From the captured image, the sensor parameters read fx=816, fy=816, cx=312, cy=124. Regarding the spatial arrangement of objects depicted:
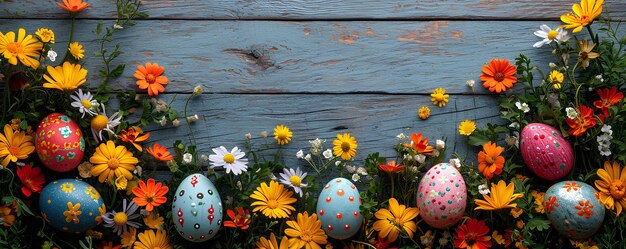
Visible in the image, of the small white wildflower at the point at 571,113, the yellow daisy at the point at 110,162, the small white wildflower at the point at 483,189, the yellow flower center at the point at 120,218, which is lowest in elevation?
the yellow flower center at the point at 120,218

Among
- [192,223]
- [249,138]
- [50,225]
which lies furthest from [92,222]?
[249,138]

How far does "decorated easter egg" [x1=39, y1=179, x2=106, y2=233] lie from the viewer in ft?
5.36

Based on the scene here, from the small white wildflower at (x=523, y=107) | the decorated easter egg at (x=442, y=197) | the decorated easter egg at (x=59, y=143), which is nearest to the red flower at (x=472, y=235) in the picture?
the decorated easter egg at (x=442, y=197)

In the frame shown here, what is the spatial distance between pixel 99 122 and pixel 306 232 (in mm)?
485

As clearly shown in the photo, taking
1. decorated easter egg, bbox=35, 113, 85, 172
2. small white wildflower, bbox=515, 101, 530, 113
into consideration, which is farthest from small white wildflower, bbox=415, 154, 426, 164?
decorated easter egg, bbox=35, 113, 85, 172

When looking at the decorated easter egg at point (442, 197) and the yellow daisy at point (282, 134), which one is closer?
the decorated easter egg at point (442, 197)

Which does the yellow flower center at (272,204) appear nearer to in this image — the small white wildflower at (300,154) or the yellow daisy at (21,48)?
the small white wildflower at (300,154)

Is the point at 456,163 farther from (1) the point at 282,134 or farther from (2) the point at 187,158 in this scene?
(2) the point at 187,158

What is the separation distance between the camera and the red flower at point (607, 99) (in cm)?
163

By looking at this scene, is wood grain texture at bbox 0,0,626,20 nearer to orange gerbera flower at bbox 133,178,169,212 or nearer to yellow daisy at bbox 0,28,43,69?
yellow daisy at bbox 0,28,43,69

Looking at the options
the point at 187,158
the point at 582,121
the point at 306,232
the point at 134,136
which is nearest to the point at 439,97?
the point at 582,121

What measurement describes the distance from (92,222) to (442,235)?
2.35 feet

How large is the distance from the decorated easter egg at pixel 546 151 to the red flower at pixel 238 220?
0.57m

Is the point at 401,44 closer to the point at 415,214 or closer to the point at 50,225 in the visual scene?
the point at 415,214
